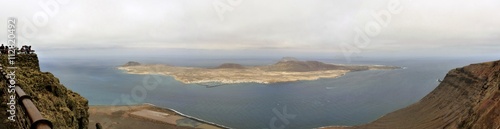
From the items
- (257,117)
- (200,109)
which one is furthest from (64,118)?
(200,109)

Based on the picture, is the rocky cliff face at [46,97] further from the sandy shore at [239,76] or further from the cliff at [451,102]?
the sandy shore at [239,76]

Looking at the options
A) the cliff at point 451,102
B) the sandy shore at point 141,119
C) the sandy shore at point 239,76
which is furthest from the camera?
the sandy shore at point 239,76

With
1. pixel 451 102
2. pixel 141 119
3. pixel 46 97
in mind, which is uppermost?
pixel 46 97

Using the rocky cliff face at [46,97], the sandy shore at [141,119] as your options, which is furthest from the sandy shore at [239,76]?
the rocky cliff face at [46,97]

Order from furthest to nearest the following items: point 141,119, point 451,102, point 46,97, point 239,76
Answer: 1. point 239,76
2. point 141,119
3. point 451,102
4. point 46,97

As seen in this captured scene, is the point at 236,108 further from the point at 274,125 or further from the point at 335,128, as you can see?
the point at 335,128

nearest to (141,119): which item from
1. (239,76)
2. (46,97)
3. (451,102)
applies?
(46,97)

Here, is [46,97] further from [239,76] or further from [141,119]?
[239,76]
